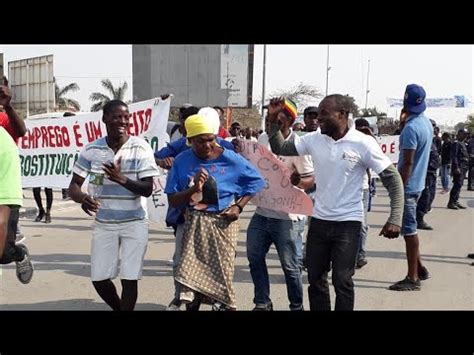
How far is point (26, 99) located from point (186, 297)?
1103 cm

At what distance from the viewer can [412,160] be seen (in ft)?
18.2

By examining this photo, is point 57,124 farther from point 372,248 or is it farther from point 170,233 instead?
point 372,248

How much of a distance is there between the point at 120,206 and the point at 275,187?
1.21 metres

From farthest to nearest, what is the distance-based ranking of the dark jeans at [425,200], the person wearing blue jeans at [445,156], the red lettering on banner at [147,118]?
the person wearing blue jeans at [445,156] → the dark jeans at [425,200] → the red lettering on banner at [147,118]

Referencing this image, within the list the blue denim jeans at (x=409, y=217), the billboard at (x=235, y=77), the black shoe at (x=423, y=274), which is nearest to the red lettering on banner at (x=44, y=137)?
the blue denim jeans at (x=409, y=217)

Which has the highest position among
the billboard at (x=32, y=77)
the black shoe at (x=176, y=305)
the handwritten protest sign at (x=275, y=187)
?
the billboard at (x=32, y=77)

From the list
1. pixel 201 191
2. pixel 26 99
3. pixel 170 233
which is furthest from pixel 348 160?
pixel 26 99

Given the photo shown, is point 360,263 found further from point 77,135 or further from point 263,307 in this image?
point 77,135

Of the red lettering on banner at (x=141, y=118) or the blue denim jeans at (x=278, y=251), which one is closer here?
the blue denim jeans at (x=278, y=251)

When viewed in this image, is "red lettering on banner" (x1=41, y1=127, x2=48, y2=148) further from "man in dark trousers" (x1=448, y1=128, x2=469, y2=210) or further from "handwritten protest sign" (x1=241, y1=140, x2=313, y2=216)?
"man in dark trousers" (x1=448, y1=128, x2=469, y2=210)

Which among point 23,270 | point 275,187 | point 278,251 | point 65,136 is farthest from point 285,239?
point 65,136

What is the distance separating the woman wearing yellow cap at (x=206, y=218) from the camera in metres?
3.86

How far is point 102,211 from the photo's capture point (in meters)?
4.20

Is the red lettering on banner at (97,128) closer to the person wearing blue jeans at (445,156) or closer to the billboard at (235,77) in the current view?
the person wearing blue jeans at (445,156)
